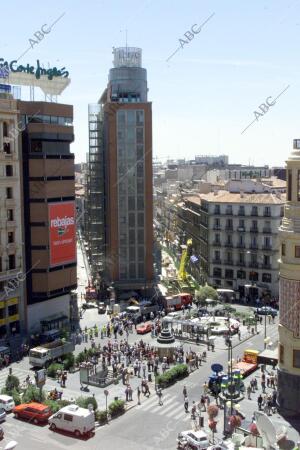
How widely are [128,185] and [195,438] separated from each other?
5178 centimetres

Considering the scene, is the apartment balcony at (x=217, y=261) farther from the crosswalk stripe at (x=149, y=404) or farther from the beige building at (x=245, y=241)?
the crosswalk stripe at (x=149, y=404)

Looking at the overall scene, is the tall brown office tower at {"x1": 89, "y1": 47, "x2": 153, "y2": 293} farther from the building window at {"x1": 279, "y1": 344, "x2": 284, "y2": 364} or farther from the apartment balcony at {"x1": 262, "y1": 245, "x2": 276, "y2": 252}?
the building window at {"x1": 279, "y1": 344, "x2": 284, "y2": 364}

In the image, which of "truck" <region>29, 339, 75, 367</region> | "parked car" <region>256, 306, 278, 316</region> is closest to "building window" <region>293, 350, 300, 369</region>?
"truck" <region>29, 339, 75, 367</region>

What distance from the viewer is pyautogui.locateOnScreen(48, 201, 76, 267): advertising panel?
221ft

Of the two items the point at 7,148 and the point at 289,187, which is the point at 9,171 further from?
the point at 289,187

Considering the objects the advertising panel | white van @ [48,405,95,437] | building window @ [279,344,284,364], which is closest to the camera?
white van @ [48,405,95,437]

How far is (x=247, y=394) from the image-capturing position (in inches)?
1809

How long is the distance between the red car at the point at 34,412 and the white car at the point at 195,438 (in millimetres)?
9403

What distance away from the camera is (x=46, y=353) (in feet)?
174

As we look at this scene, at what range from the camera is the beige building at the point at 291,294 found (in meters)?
42.2

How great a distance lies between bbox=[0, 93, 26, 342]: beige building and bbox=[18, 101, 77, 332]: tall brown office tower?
1397 mm

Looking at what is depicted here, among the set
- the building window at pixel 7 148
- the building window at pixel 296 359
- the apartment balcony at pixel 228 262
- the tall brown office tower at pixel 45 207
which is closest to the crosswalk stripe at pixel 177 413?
the building window at pixel 296 359

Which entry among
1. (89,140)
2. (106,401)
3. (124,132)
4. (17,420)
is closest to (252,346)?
(106,401)

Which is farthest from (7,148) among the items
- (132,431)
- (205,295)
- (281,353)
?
(281,353)
